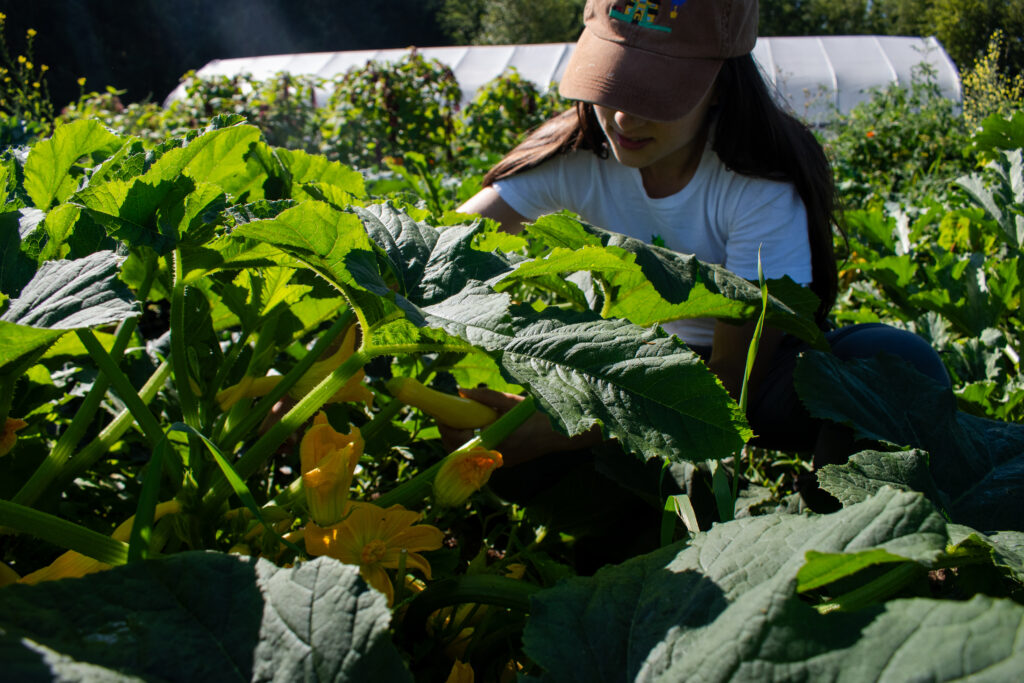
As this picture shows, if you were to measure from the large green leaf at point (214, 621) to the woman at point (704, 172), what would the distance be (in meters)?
1.14

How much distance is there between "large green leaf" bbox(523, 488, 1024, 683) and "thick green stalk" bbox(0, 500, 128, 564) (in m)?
0.38

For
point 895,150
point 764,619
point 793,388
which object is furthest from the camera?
point 895,150

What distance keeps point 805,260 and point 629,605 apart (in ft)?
4.71

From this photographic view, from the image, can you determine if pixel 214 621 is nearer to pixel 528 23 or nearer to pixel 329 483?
pixel 329 483

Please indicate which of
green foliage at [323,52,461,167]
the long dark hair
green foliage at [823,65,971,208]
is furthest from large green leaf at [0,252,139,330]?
green foliage at [823,65,971,208]

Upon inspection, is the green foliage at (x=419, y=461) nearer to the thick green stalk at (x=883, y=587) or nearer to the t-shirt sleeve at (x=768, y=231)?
the thick green stalk at (x=883, y=587)

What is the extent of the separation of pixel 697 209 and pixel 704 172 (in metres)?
0.10

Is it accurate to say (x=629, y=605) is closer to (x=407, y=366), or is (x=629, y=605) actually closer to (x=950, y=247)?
(x=407, y=366)

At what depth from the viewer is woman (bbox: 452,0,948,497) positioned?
1.80 metres

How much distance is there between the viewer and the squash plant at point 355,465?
571 millimetres

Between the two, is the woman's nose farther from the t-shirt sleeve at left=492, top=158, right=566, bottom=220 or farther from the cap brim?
the t-shirt sleeve at left=492, top=158, right=566, bottom=220

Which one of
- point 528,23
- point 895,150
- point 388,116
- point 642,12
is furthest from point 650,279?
point 528,23

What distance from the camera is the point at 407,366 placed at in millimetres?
1221

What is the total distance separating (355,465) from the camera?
961 mm
